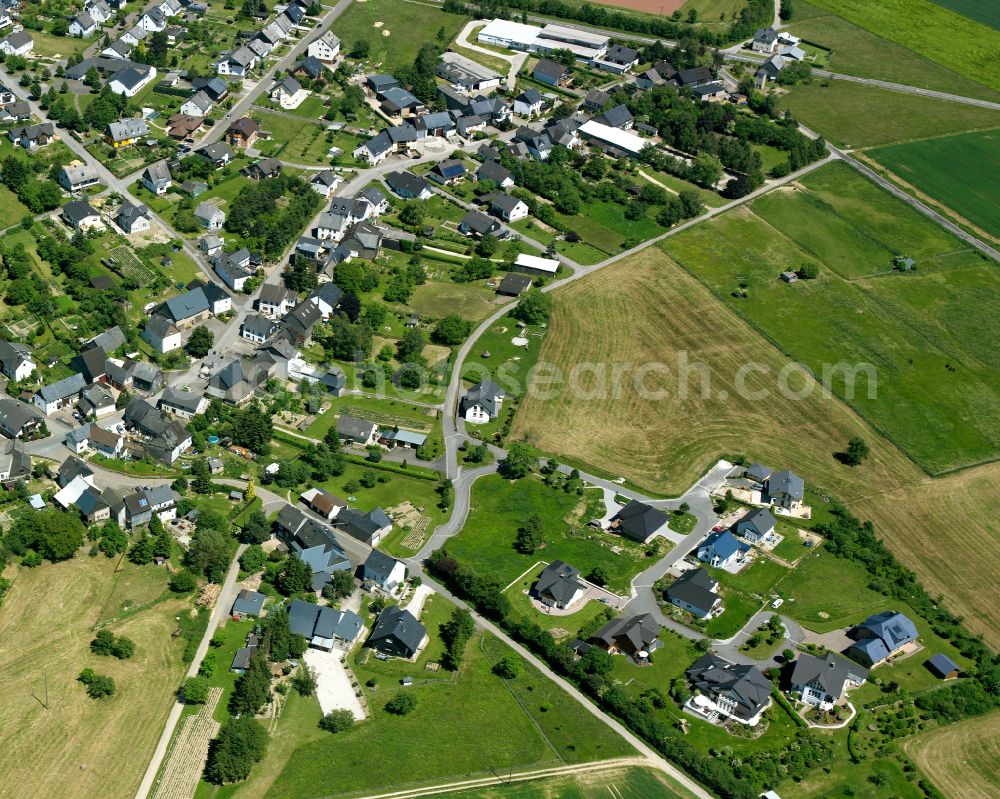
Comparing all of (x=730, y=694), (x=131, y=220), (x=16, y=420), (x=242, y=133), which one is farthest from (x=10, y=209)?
(x=730, y=694)

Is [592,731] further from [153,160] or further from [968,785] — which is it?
[153,160]

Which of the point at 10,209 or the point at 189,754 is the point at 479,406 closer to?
the point at 189,754

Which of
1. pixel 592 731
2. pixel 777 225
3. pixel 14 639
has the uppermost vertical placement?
pixel 777 225

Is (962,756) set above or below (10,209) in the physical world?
above

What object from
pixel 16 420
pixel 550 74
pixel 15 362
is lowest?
pixel 16 420

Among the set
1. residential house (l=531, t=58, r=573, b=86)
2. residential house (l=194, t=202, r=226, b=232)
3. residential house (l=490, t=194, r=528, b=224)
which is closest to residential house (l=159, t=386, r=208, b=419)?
residential house (l=194, t=202, r=226, b=232)

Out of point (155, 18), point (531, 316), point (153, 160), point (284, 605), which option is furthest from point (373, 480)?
point (155, 18)
